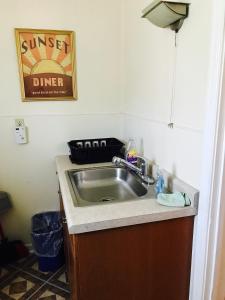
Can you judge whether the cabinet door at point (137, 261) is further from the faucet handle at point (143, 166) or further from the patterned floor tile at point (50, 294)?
the patterned floor tile at point (50, 294)

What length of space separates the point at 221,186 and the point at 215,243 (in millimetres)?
271

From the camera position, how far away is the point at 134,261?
3.63 feet

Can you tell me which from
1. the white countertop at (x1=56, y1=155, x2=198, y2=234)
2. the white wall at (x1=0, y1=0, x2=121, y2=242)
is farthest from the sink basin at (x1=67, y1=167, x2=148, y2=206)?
the white wall at (x1=0, y1=0, x2=121, y2=242)

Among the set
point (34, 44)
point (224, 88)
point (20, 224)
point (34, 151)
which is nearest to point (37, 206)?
point (20, 224)

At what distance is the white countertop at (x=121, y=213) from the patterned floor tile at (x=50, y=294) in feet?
2.99

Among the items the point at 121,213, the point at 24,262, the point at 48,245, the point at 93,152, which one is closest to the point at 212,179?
the point at 121,213

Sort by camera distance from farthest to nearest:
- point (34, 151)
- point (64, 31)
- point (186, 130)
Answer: point (34, 151) < point (64, 31) < point (186, 130)

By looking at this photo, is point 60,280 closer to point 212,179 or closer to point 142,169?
point 142,169

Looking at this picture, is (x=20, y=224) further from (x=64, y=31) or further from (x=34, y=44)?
(x=64, y=31)

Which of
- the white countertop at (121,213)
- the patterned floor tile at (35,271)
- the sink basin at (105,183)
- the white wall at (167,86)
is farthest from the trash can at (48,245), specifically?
the white wall at (167,86)

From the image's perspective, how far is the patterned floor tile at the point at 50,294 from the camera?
1695mm

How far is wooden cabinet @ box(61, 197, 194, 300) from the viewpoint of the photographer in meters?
1.05

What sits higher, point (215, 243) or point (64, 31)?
point (64, 31)

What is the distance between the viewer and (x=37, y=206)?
2.15 metres
